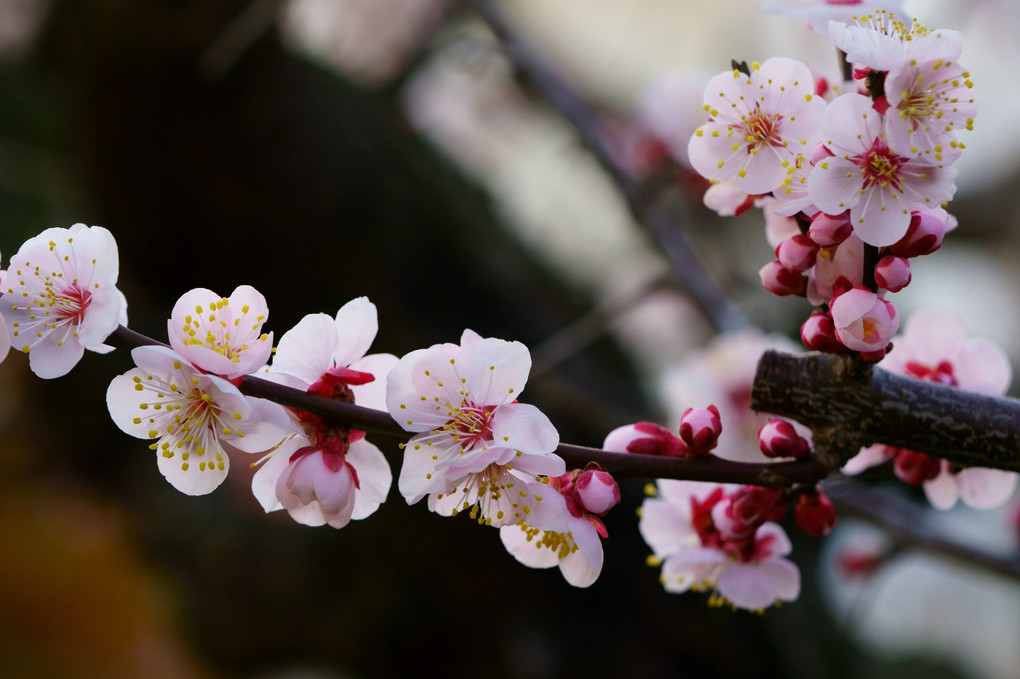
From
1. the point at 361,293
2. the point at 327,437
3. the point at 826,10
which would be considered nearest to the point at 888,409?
the point at 826,10

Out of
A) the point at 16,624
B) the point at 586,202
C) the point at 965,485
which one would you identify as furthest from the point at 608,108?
the point at 16,624

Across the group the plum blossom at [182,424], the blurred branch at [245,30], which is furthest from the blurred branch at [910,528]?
the blurred branch at [245,30]

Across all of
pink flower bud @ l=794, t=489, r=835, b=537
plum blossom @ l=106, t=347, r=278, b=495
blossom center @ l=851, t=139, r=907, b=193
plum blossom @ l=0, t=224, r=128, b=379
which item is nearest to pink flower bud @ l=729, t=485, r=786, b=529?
pink flower bud @ l=794, t=489, r=835, b=537

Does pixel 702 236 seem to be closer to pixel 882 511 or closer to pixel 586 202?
pixel 586 202

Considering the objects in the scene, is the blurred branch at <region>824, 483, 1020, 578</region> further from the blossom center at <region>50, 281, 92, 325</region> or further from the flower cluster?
the blossom center at <region>50, 281, 92, 325</region>

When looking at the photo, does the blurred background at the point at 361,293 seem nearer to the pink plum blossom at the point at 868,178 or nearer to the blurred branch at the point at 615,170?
the blurred branch at the point at 615,170

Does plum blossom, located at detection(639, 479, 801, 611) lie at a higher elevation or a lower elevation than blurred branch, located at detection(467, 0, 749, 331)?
lower

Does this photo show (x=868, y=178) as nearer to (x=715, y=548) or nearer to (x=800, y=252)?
(x=800, y=252)
